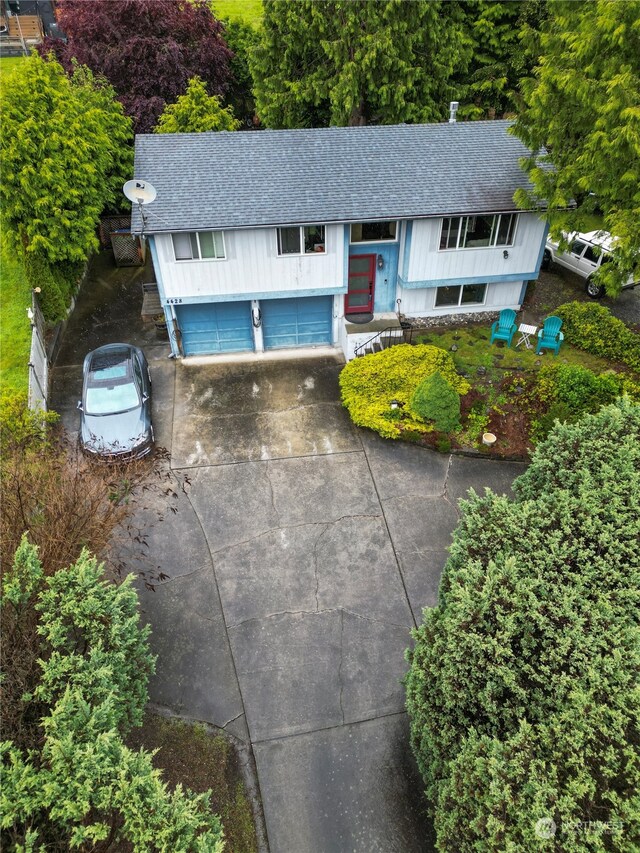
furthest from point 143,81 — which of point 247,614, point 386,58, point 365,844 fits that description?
point 365,844

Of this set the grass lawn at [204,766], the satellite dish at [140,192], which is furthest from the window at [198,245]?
the grass lawn at [204,766]

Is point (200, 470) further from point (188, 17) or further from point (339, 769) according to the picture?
point (188, 17)

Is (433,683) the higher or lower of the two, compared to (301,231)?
lower

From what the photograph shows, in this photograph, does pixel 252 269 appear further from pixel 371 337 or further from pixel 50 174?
pixel 50 174

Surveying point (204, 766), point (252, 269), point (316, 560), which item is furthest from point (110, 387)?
point (204, 766)

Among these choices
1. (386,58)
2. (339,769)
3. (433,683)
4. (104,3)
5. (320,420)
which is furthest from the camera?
(104,3)
